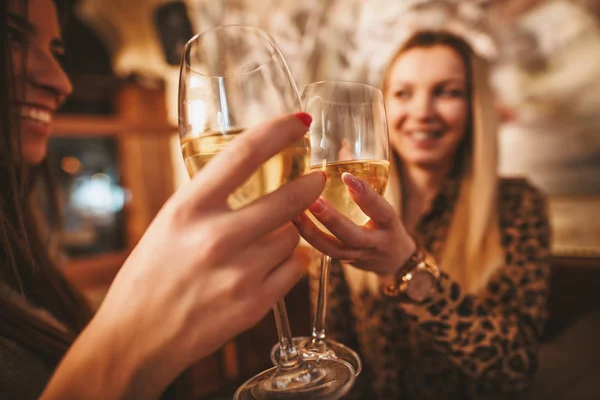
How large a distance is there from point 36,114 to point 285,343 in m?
0.61

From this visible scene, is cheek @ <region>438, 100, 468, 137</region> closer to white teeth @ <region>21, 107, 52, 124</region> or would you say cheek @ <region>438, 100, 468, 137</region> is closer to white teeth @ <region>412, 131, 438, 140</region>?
white teeth @ <region>412, 131, 438, 140</region>

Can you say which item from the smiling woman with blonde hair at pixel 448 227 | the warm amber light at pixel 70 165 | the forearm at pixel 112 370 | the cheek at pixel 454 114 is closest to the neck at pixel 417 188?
the smiling woman with blonde hair at pixel 448 227

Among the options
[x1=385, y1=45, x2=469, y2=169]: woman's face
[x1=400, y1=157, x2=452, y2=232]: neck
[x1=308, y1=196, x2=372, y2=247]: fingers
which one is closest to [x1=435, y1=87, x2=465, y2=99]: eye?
[x1=385, y1=45, x2=469, y2=169]: woman's face

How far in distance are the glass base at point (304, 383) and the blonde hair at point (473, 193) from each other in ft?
2.92

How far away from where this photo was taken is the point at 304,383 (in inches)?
17.7

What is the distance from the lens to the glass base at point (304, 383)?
435mm

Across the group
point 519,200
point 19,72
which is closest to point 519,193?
point 519,200

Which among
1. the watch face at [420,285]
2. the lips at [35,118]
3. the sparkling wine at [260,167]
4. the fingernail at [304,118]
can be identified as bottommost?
the watch face at [420,285]

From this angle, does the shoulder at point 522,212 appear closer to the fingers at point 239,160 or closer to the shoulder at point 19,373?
the fingers at point 239,160

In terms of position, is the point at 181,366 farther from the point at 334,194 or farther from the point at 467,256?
the point at 467,256

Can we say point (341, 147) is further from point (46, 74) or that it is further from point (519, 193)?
point (519, 193)

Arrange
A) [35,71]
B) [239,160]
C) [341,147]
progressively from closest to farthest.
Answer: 1. [239,160]
2. [341,147]
3. [35,71]

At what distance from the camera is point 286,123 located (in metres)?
0.38

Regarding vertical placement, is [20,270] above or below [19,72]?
below
